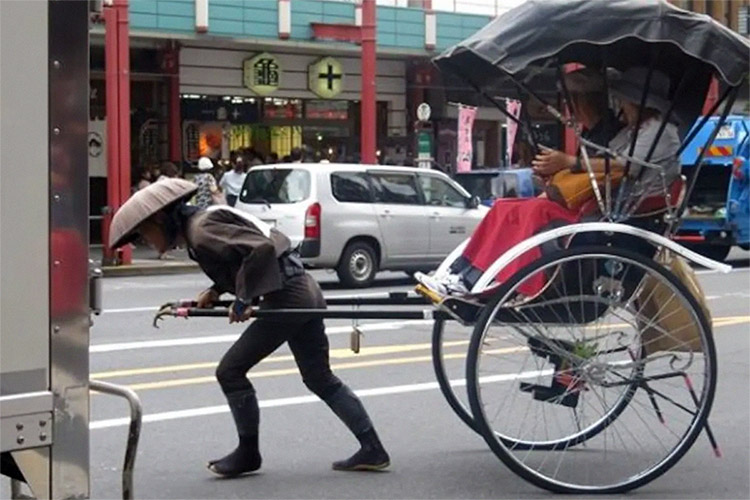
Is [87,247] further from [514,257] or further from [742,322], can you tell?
[742,322]

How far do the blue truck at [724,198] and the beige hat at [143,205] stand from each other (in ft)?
52.6

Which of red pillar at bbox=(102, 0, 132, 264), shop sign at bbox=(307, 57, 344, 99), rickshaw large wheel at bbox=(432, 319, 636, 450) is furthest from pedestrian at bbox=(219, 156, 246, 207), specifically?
rickshaw large wheel at bbox=(432, 319, 636, 450)

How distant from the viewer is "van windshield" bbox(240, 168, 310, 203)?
1658 centimetres

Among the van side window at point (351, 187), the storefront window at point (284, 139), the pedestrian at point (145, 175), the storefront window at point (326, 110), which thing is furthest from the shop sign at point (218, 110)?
the van side window at point (351, 187)

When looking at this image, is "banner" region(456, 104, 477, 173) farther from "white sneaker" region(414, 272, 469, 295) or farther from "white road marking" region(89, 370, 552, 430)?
"white sneaker" region(414, 272, 469, 295)

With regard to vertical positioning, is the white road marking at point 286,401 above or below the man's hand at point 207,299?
below

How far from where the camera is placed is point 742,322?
42.5 ft

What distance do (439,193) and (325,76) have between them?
10.3 m

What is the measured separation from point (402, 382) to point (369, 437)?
288cm

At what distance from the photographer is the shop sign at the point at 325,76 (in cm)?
2747

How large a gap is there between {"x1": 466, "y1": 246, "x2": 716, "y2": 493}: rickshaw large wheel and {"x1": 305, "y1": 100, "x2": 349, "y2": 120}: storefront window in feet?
73.5

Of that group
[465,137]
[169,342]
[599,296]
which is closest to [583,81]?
[599,296]

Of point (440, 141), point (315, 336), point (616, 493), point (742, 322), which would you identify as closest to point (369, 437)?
point (315, 336)

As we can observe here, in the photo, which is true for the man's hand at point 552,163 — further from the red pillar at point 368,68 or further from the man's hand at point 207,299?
the red pillar at point 368,68
